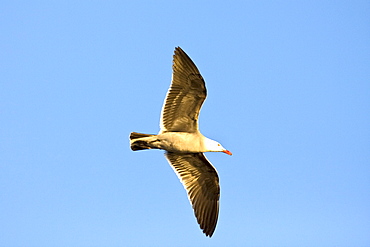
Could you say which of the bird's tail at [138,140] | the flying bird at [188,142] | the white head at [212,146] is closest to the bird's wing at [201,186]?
the flying bird at [188,142]

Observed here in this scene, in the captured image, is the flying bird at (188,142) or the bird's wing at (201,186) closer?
the flying bird at (188,142)

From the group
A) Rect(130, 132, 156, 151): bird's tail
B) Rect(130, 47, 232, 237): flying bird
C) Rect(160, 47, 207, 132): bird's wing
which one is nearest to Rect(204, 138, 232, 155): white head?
Rect(130, 47, 232, 237): flying bird

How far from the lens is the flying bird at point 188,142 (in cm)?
1387

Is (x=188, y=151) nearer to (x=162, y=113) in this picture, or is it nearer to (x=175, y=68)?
(x=162, y=113)

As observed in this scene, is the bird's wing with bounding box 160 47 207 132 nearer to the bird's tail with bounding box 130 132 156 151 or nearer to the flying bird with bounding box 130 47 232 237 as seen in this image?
the flying bird with bounding box 130 47 232 237

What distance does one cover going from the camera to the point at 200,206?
16.1m

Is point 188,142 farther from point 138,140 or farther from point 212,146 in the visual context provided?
point 138,140

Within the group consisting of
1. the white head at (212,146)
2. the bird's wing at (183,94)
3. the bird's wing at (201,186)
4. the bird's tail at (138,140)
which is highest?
the bird's wing at (183,94)

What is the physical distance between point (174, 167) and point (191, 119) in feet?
6.71

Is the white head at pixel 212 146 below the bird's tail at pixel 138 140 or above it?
above

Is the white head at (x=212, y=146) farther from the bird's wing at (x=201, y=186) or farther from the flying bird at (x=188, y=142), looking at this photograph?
the bird's wing at (x=201, y=186)

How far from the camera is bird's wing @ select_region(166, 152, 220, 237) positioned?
51.9 feet

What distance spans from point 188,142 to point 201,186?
2107mm

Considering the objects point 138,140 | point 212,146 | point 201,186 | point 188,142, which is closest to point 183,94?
point 188,142
